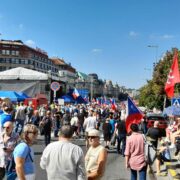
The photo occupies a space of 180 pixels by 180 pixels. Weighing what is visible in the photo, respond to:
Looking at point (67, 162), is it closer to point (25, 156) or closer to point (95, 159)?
point (25, 156)

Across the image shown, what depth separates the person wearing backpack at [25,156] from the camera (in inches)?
209

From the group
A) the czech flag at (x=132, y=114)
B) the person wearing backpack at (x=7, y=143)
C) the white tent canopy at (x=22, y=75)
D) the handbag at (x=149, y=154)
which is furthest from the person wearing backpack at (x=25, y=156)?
the white tent canopy at (x=22, y=75)

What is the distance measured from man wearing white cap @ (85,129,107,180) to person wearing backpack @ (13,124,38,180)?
0.83m

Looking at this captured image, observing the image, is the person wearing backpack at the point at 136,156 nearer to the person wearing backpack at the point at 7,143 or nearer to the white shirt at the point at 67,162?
the person wearing backpack at the point at 7,143

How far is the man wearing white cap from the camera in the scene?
5.83 metres

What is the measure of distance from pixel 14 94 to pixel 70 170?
2305cm

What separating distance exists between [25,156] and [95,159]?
103 centimetres

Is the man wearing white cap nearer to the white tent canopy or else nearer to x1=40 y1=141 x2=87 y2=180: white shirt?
x1=40 y1=141 x2=87 y2=180: white shirt

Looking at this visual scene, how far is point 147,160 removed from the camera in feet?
27.8

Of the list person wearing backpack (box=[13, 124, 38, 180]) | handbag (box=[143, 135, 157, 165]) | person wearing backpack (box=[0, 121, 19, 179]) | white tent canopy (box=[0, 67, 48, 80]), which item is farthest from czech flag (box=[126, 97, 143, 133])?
white tent canopy (box=[0, 67, 48, 80])

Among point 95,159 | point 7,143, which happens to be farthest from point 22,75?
point 95,159

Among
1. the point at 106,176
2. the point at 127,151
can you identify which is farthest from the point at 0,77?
the point at 127,151

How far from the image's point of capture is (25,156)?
542 centimetres

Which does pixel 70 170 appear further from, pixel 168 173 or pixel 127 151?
pixel 168 173
